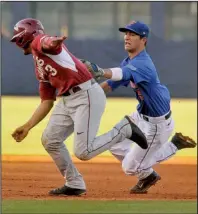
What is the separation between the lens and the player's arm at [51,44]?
6051 millimetres

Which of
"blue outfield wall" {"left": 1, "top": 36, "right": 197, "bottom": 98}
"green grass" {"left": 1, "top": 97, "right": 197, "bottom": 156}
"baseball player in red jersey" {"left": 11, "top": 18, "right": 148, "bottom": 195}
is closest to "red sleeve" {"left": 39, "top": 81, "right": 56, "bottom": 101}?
"baseball player in red jersey" {"left": 11, "top": 18, "right": 148, "bottom": 195}

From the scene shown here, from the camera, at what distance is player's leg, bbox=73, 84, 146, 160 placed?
658 cm

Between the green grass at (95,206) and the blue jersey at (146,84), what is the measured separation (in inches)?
58.3

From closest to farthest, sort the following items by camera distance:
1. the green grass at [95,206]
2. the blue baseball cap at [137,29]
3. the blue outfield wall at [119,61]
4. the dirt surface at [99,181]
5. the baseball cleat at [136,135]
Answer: the green grass at [95,206] → the baseball cleat at [136,135] → the dirt surface at [99,181] → the blue baseball cap at [137,29] → the blue outfield wall at [119,61]

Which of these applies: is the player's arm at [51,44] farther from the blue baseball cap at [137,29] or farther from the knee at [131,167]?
the knee at [131,167]

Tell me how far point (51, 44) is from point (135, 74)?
4.49ft

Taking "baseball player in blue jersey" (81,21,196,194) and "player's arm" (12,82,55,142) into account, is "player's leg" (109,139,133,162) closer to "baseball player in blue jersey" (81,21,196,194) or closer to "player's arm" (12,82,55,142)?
"baseball player in blue jersey" (81,21,196,194)

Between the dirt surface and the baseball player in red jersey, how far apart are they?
499 mm

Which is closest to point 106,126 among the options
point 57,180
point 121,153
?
point 57,180

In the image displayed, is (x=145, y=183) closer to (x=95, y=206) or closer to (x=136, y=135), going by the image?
(x=136, y=135)

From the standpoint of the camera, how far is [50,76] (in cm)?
650

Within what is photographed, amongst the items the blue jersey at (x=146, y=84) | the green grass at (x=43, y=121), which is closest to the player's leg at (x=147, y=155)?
the blue jersey at (x=146, y=84)

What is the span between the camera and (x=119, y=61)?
24.5 meters

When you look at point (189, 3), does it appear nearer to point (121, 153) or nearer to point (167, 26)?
point (167, 26)
